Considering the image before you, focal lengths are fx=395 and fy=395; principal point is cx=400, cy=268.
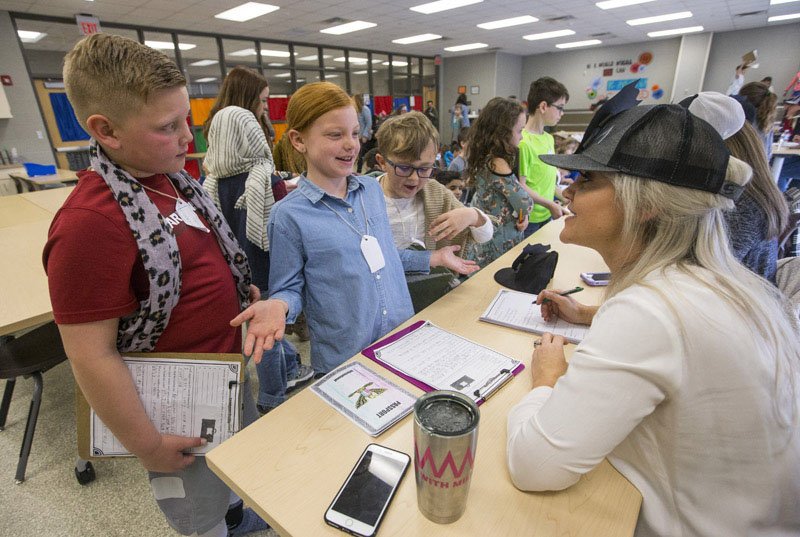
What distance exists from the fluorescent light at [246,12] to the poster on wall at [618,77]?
9.41 meters

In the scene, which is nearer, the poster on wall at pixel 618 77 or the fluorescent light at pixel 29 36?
→ the fluorescent light at pixel 29 36

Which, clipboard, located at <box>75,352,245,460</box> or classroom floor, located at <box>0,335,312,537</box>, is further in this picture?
classroom floor, located at <box>0,335,312,537</box>

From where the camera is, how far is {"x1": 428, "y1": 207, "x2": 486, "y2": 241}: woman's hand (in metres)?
1.44

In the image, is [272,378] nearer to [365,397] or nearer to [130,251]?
[365,397]

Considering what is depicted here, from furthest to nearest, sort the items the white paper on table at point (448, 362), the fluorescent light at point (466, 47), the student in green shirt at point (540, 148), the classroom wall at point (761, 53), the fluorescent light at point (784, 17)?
1. the fluorescent light at point (466, 47)
2. the classroom wall at point (761, 53)
3. the fluorescent light at point (784, 17)
4. the student in green shirt at point (540, 148)
5. the white paper on table at point (448, 362)

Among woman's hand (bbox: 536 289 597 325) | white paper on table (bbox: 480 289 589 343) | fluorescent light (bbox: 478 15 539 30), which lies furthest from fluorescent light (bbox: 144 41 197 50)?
woman's hand (bbox: 536 289 597 325)

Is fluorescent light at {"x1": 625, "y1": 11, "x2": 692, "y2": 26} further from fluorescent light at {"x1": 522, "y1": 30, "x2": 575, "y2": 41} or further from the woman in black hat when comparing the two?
the woman in black hat

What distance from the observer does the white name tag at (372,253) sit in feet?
4.08

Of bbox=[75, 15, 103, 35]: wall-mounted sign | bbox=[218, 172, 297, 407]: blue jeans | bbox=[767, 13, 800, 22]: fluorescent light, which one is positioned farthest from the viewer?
bbox=[767, 13, 800, 22]: fluorescent light

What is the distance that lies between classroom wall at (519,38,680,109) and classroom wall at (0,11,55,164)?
42.2ft

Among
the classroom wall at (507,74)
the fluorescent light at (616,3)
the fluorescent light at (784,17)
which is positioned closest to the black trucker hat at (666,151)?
the fluorescent light at (616,3)

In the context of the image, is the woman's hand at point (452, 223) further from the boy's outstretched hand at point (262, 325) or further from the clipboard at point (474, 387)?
the boy's outstretched hand at point (262, 325)

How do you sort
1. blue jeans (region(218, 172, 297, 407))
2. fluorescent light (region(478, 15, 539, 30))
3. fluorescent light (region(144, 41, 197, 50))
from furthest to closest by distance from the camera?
1. fluorescent light (region(478, 15, 539, 30))
2. fluorescent light (region(144, 41, 197, 50))
3. blue jeans (region(218, 172, 297, 407))

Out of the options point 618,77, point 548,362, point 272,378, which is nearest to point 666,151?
point 548,362
